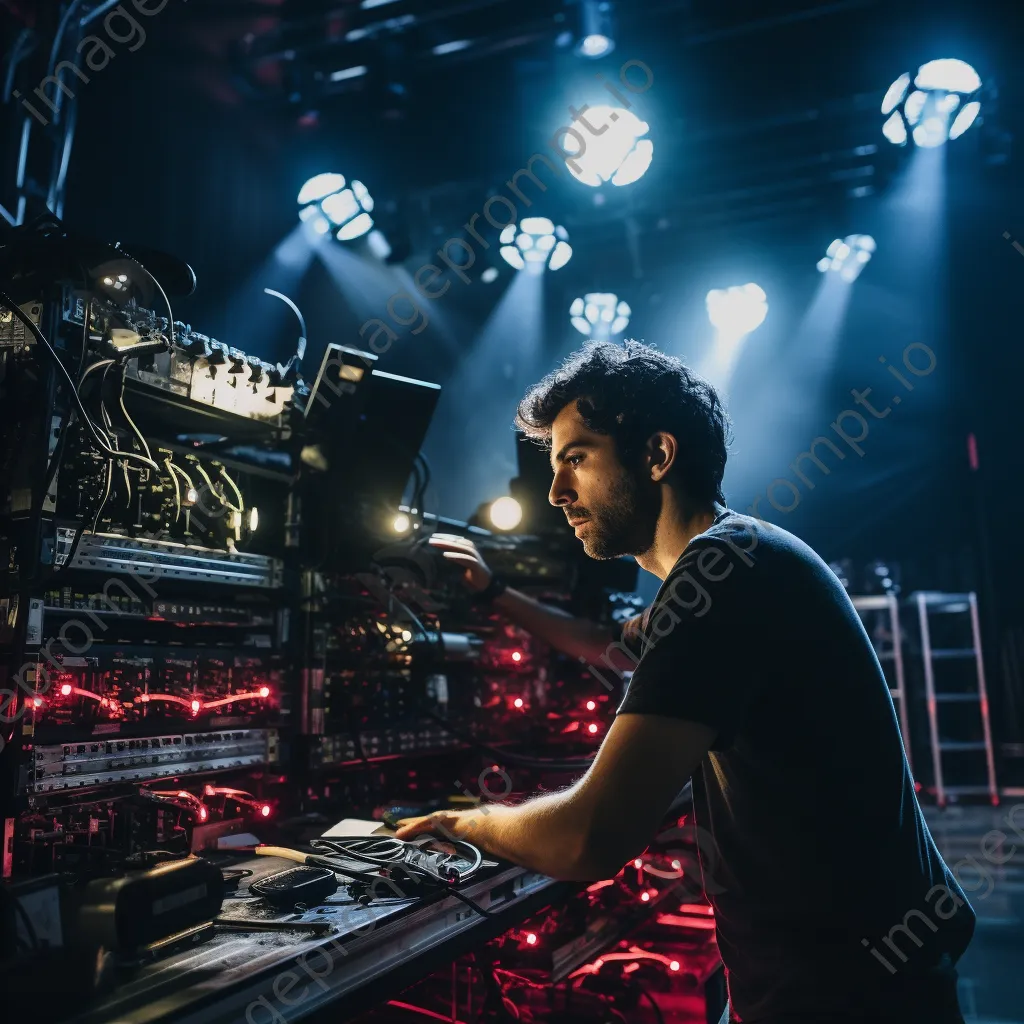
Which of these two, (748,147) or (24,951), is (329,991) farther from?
(748,147)

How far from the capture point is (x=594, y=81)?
201 inches

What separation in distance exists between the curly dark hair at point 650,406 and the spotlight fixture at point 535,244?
5.37 meters

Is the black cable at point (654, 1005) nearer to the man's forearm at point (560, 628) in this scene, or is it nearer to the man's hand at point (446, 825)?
the man's forearm at point (560, 628)

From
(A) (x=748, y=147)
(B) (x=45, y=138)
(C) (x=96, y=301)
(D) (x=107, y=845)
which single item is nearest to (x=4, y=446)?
(C) (x=96, y=301)

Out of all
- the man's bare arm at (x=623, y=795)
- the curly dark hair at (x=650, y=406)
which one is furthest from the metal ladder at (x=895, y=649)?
the man's bare arm at (x=623, y=795)

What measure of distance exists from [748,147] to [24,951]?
6.56 m

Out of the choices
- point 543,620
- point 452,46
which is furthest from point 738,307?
point 543,620

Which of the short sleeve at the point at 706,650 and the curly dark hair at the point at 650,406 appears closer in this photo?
the short sleeve at the point at 706,650

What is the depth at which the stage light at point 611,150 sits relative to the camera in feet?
18.8

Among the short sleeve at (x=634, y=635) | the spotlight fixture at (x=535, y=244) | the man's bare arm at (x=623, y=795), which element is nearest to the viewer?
the man's bare arm at (x=623, y=795)

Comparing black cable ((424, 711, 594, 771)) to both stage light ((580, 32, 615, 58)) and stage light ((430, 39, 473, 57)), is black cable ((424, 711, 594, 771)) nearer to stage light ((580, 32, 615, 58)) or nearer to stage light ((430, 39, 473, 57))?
stage light ((580, 32, 615, 58))

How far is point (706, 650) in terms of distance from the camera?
1156 mm

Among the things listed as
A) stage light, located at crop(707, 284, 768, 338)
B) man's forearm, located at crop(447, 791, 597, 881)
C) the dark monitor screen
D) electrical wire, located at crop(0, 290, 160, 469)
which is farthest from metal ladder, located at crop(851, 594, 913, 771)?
electrical wire, located at crop(0, 290, 160, 469)

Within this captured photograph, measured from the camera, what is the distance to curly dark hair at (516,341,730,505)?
157 centimetres
